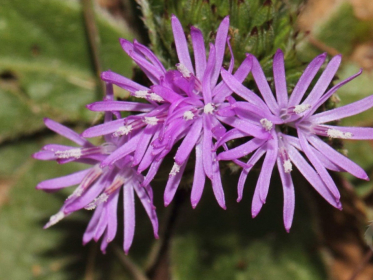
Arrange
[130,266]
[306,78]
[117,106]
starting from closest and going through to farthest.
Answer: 1. [306,78]
2. [117,106]
3. [130,266]

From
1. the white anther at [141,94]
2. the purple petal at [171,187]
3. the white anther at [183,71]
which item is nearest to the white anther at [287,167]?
the purple petal at [171,187]

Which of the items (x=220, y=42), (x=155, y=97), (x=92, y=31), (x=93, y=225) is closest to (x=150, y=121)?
(x=155, y=97)

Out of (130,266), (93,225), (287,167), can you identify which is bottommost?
(130,266)

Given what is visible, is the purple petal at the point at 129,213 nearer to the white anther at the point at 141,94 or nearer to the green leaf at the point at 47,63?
the white anther at the point at 141,94

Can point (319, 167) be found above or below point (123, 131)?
below

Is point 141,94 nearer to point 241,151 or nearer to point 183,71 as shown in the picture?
point 183,71

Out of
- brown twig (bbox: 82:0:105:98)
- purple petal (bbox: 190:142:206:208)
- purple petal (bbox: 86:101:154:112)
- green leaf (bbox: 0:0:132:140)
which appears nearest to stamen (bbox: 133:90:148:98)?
purple petal (bbox: 86:101:154:112)

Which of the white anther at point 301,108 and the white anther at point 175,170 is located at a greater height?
the white anther at point 301,108

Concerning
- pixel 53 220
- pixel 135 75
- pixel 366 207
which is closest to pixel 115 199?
pixel 53 220
